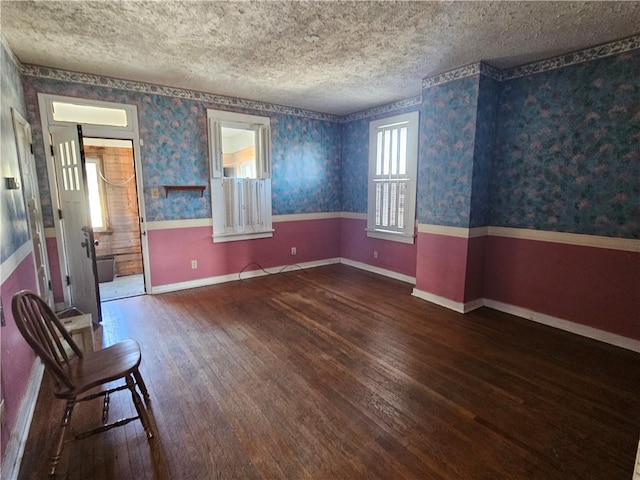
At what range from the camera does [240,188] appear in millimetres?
4609

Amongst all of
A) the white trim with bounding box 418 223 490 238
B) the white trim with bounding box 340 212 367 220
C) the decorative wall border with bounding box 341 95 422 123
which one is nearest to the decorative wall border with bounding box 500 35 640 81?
the decorative wall border with bounding box 341 95 422 123

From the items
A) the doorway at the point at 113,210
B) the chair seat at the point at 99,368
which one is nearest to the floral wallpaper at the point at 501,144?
the doorway at the point at 113,210

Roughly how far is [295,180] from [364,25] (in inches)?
117

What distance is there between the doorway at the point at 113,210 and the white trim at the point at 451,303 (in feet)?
13.9

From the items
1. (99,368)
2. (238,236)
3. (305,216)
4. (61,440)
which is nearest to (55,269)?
(238,236)

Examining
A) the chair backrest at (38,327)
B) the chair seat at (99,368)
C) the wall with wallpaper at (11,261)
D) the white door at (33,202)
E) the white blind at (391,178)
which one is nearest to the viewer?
the chair backrest at (38,327)

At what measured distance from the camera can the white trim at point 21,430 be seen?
1504 millimetres

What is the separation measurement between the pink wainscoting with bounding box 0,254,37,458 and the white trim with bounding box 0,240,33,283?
3 centimetres

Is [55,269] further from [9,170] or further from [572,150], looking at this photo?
[572,150]

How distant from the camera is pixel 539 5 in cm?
212

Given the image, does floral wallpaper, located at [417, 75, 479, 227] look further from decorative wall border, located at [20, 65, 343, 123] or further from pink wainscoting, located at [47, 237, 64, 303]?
pink wainscoting, located at [47, 237, 64, 303]

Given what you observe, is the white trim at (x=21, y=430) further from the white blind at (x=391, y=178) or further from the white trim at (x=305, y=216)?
the white blind at (x=391, y=178)

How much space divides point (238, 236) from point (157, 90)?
6.88 ft

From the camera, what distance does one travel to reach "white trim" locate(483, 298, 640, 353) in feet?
9.07
